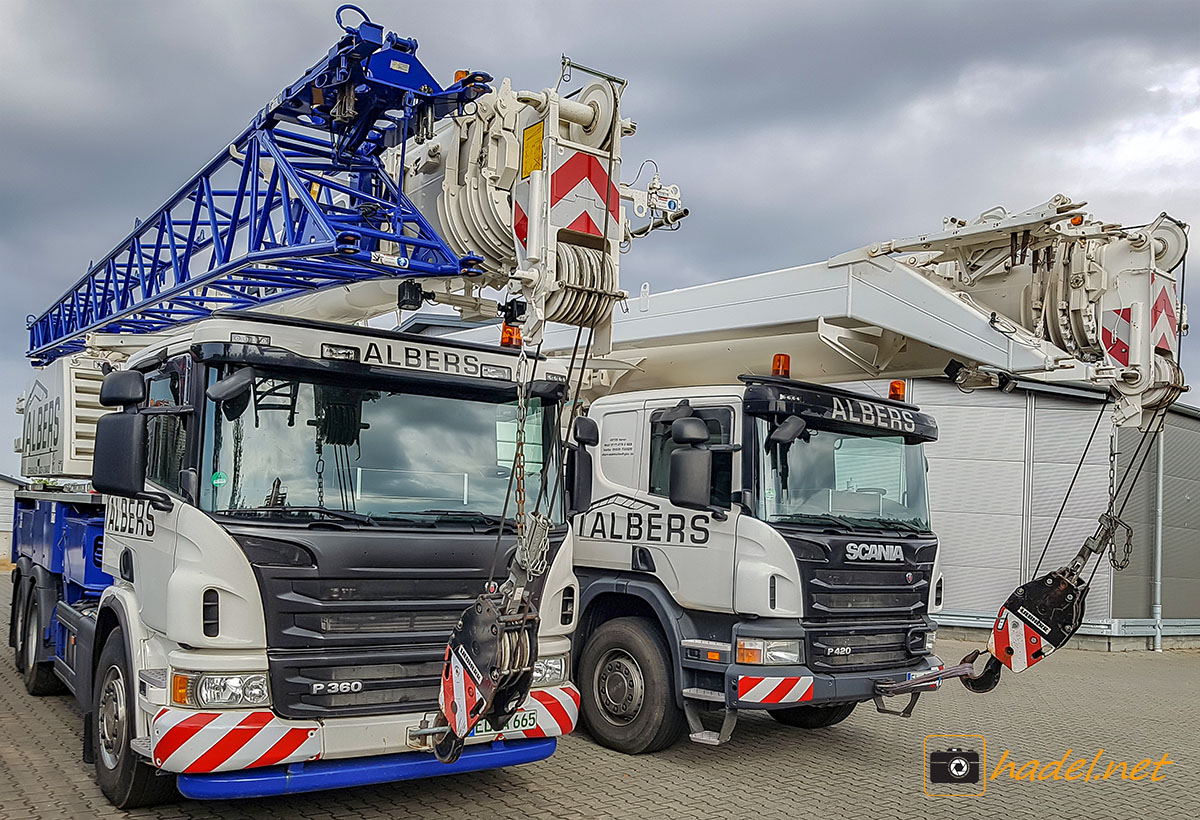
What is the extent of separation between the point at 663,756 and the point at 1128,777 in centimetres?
323

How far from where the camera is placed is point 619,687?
24.0 ft

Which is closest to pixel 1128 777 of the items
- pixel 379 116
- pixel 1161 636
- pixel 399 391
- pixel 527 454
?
pixel 527 454

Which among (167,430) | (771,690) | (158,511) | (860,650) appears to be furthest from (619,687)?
(167,430)

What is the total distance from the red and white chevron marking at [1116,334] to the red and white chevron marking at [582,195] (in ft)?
10.5

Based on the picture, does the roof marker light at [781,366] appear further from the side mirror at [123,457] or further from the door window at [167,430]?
the side mirror at [123,457]

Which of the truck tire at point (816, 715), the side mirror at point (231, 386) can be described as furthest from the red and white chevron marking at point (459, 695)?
the truck tire at point (816, 715)

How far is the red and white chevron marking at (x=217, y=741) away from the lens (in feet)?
14.9

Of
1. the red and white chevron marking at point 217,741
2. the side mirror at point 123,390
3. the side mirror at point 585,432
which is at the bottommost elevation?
the red and white chevron marking at point 217,741

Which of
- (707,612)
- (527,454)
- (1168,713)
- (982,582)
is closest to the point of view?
(527,454)

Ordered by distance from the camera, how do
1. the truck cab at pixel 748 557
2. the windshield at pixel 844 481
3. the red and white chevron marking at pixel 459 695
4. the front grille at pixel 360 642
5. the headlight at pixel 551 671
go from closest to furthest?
the red and white chevron marking at pixel 459 695, the front grille at pixel 360 642, the headlight at pixel 551 671, the truck cab at pixel 748 557, the windshield at pixel 844 481

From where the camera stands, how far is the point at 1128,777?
719 centimetres

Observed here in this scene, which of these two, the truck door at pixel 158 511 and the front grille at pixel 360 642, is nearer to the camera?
the front grille at pixel 360 642

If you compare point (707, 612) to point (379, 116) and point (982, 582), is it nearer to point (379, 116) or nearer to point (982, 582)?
point (379, 116)

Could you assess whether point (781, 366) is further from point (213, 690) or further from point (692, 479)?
point (213, 690)
